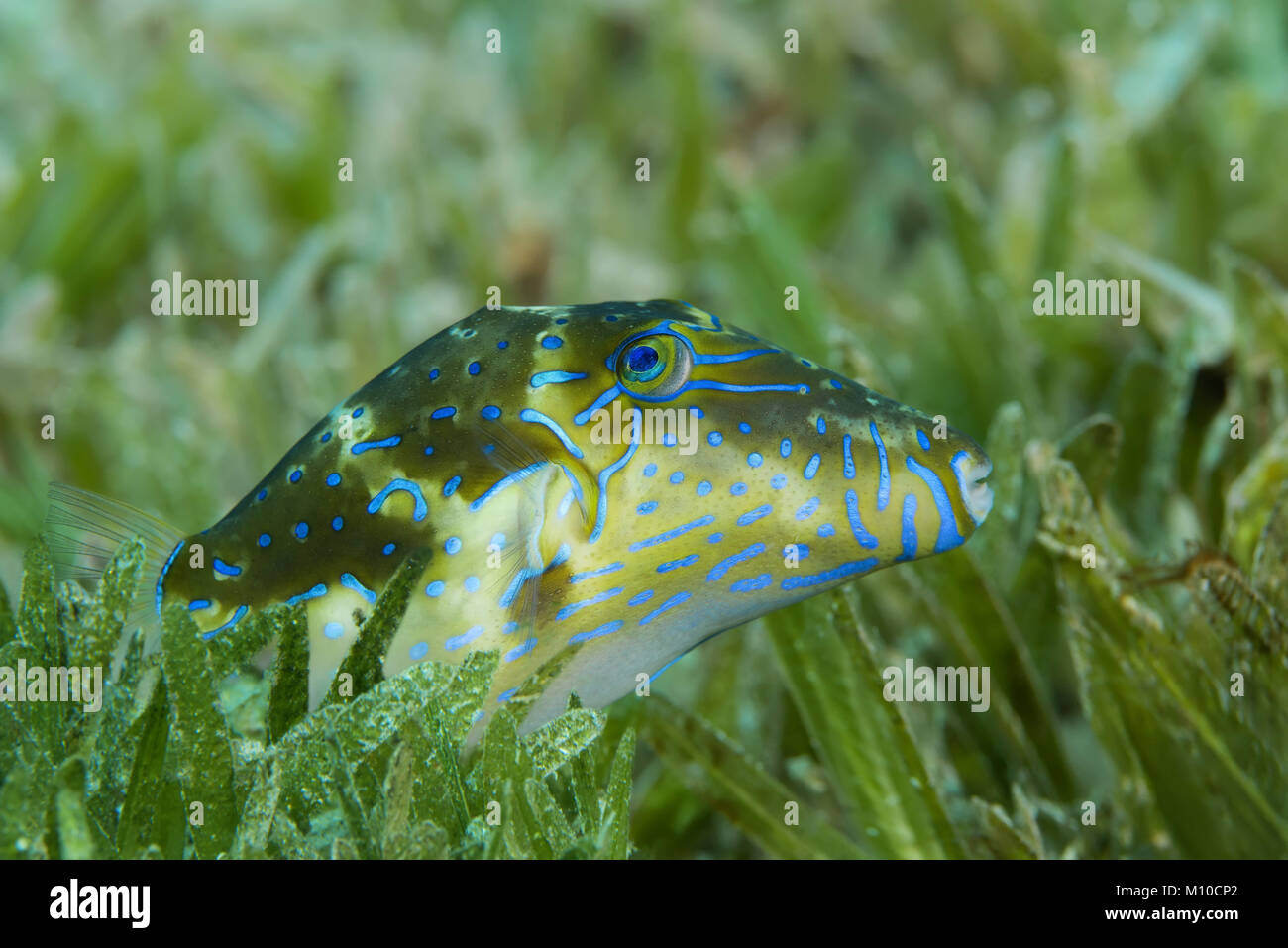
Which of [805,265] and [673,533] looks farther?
[805,265]

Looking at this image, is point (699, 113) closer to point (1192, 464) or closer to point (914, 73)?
point (914, 73)

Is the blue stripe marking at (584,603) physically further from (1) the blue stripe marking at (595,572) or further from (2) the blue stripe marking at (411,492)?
(2) the blue stripe marking at (411,492)

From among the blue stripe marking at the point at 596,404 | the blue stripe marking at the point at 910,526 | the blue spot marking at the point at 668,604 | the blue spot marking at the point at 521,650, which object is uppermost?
the blue stripe marking at the point at 596,404

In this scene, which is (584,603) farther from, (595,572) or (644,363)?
(644,363)

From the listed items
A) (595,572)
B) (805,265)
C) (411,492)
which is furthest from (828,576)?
(805,265)

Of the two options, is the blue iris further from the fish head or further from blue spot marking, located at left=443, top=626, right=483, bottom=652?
blue spot marking, located at left=443, top=626, right=483, bottom=652

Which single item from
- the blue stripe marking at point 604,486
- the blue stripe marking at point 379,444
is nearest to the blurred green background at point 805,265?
the blue stripe marking at point 604,486
